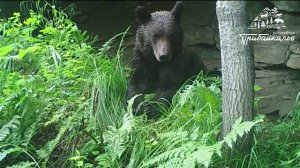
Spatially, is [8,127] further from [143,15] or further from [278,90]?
[278,90]

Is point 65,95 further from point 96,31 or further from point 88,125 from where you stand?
point 96,31

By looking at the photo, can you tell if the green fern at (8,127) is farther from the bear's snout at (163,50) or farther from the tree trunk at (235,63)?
the tree trunk at (235,63)

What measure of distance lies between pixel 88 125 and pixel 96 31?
384cm

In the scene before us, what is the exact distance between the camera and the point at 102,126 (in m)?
5.08

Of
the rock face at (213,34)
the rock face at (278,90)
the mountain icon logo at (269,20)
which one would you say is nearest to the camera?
the mountain icon logo at (269,20)

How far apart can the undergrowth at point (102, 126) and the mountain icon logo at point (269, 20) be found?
832 mm

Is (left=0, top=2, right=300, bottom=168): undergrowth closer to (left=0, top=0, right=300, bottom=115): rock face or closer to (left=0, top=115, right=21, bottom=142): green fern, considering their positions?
(left=0, top=115, right=21, bottom=142): green fern

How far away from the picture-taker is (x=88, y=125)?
16.1 feet

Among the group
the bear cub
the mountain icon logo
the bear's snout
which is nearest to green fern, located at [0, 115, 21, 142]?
the bear cub

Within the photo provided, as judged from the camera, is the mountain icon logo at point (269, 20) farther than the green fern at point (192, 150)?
Yes

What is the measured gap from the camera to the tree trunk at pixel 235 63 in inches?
158

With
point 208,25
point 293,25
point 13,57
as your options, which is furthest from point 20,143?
point 208,25

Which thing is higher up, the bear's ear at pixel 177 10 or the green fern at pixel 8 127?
the bear's ear at pixel 177 10

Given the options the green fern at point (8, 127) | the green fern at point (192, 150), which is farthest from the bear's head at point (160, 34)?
the green fern at point (8, 127)
